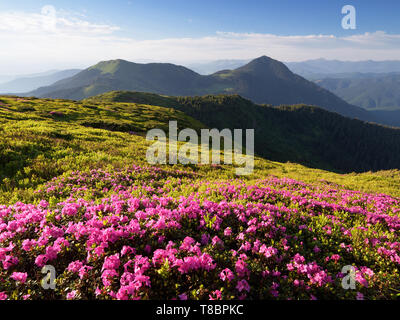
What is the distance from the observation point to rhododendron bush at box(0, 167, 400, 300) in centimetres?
452

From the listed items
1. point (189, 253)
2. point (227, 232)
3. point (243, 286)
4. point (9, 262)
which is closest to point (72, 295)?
point (9, 262)

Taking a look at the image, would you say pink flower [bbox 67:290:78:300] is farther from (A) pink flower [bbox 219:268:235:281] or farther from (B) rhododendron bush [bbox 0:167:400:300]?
(A) pink flower [bbox 219:268:235:281]

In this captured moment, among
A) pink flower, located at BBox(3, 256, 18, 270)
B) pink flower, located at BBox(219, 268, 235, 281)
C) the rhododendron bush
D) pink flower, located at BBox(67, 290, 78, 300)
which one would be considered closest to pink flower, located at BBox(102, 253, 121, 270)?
the rhododendron bush

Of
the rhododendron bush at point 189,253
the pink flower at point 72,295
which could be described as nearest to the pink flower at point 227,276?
the rhododendron bush at point 189,253

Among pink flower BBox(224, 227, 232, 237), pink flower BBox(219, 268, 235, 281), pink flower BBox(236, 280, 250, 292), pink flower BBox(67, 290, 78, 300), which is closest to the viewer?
pink flower BBox(67, 290, 78, 300)

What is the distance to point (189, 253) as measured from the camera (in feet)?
17.5

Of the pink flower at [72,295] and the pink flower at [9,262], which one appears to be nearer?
the pink flower at [72,295]

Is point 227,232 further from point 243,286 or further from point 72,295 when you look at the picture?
point 72,295

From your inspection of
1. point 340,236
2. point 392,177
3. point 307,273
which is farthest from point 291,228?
point 392,177

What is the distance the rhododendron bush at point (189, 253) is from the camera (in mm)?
4516

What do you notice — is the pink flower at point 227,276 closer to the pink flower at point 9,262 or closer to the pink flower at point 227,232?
the pink flower at point 227,232
